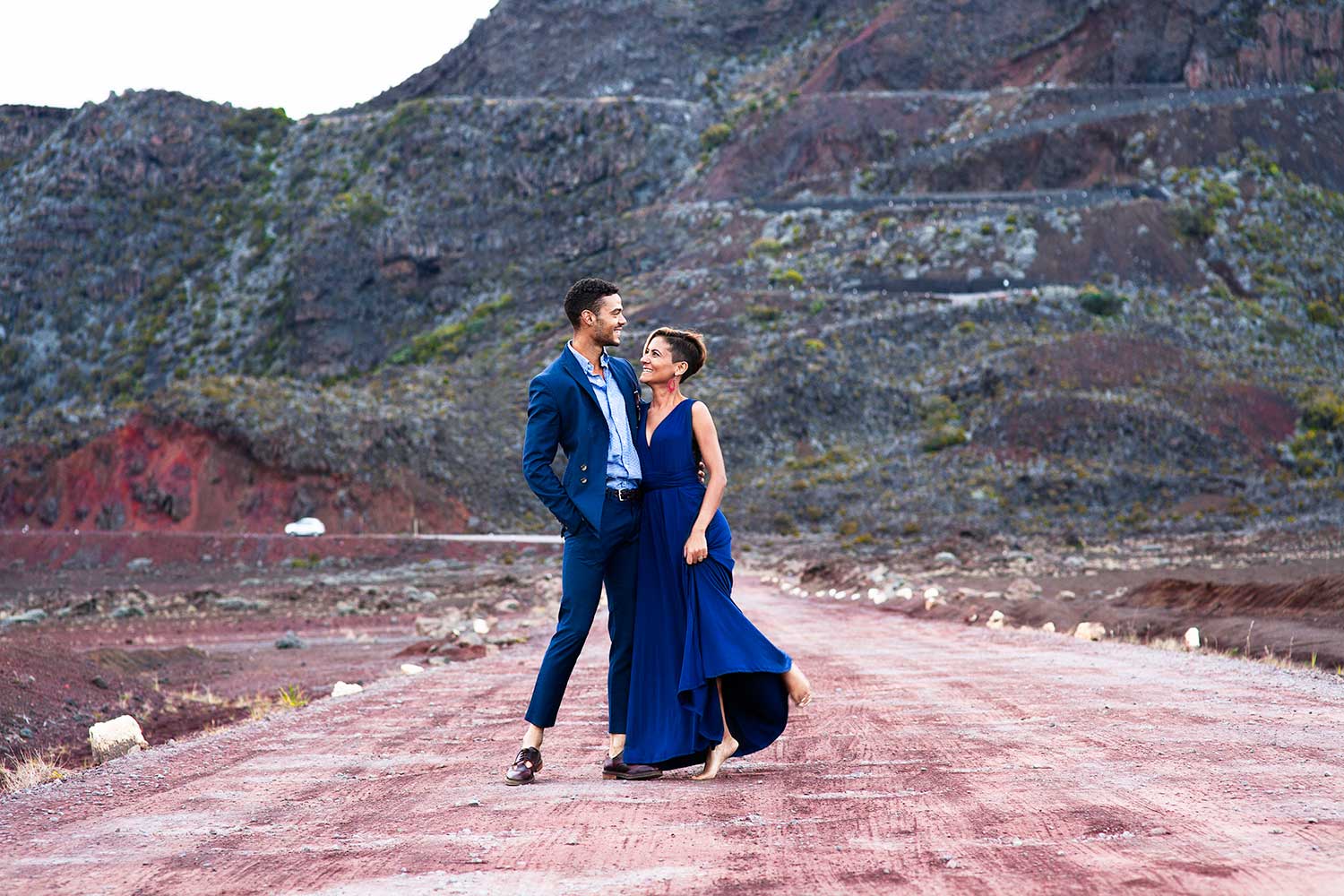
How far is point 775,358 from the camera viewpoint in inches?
2862

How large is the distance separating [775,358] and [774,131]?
35704 millimetres

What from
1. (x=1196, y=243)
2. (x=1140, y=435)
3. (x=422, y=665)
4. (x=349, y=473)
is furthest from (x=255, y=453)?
(x=1196, y=243)

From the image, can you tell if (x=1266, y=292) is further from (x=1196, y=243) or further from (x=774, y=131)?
(x=774, y=131)

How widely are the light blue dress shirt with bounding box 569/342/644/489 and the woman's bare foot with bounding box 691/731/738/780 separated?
1321 mm

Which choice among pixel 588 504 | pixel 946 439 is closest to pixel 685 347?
pixel 588 504

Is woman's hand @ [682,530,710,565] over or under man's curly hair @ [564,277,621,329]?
under

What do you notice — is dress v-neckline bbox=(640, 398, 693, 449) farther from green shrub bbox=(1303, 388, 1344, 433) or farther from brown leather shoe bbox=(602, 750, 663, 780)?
green shrub bbox=(1303, 388, 1344, 433)

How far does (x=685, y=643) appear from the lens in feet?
22.3

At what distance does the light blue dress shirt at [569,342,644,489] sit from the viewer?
272 inches

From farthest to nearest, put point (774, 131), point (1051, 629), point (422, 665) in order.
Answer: point (774, 131) < point (1051, 629) < point (422, 665)

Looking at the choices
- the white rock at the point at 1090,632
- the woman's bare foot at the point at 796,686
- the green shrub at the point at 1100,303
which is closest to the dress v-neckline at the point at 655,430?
the woman's bare foot at the point at 796,686

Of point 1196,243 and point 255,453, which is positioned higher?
point 1196,243

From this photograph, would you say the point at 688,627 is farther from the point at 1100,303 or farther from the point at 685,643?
the point at 1100,303

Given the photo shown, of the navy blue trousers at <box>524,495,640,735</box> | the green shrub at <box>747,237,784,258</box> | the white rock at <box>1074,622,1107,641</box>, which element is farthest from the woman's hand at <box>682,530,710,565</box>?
the green shrub at <box>747,237,784,258</box>
